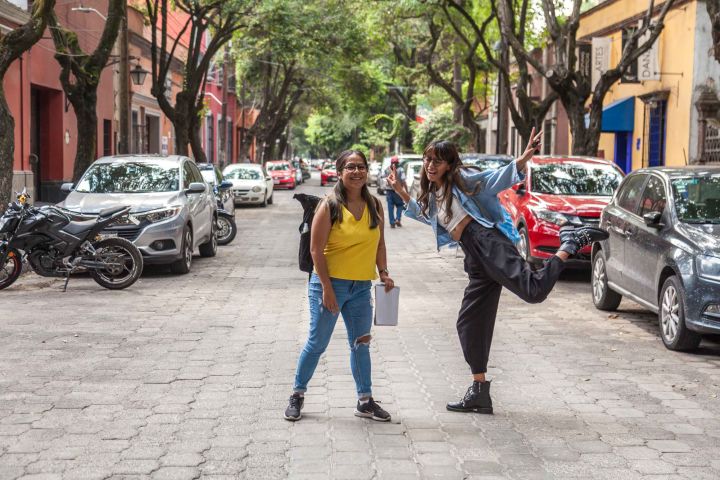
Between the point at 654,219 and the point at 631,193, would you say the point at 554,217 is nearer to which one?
the point at 631,193

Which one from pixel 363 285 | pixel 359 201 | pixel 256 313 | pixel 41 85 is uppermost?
pixel 41 85

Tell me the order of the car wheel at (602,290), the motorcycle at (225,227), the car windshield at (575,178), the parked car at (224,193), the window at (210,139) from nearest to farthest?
the car wheel at (602,290)
the car windshield at (575,178)
the parked car at (224,193)
the motorcycle at (225,227)
the window at (210,139)

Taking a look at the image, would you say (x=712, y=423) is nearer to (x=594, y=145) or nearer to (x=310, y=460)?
(x=310, y=460)

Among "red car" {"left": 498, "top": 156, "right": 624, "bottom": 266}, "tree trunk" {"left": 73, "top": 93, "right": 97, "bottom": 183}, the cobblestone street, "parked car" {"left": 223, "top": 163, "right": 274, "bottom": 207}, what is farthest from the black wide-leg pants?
"parked car" {"left": 223, "top": 163, "right": 274, "bottom": 207}

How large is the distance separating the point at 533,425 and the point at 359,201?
1680 mm

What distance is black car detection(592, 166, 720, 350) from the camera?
26.9ft

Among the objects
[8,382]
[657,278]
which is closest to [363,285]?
[8,382]

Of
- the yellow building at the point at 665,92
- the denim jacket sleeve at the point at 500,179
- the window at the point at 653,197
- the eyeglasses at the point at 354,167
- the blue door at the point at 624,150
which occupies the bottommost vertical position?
the window at the point at 653,197

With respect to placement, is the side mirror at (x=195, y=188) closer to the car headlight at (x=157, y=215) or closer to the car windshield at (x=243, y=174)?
the car headlight at (x=157, y=215)

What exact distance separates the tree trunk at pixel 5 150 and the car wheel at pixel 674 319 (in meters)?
9.53

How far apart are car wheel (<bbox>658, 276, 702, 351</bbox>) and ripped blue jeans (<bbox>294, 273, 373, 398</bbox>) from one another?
349 centimetres

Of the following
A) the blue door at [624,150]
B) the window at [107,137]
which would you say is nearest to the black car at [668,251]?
the blue door at [624,150]

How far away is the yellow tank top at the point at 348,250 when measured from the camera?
582cm

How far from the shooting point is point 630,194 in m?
10.6
